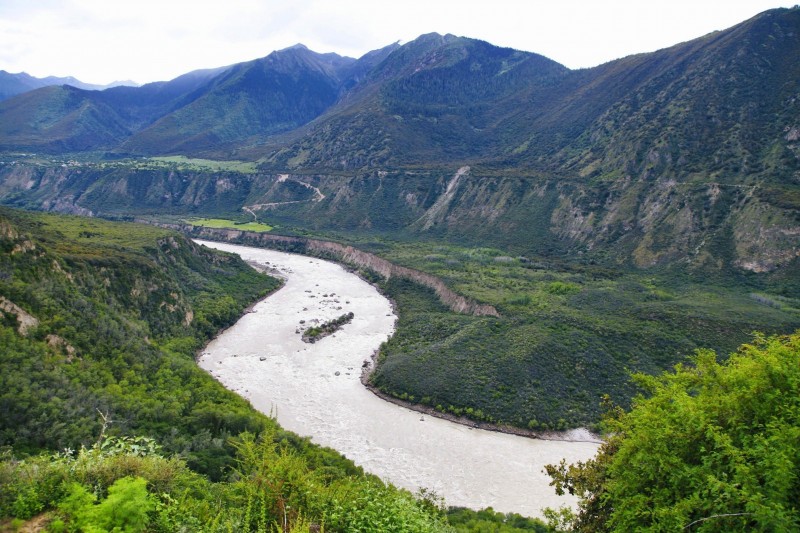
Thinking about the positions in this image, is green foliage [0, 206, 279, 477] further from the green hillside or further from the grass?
the grass

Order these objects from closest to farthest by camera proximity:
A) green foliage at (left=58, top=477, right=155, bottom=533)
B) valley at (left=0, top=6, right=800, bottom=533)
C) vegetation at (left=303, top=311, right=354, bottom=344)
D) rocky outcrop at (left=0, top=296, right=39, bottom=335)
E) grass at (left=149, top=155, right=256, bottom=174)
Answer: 1. green foliage at (left=58, top=477, right=155, bottom=533)
2. valley at (left=0, top=6, right=800, bottom=533)
3. rocky outcrop at (left=0, top=296, right=39, bottom=335)
4. vegetation at (left=303, top=311, right=354, bottom=344)
5. grass at (left=149, top=155, right=256, bottom=174)

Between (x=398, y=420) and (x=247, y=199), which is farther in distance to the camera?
(x=247, y=199)

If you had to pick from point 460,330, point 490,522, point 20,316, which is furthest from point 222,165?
point 490,522

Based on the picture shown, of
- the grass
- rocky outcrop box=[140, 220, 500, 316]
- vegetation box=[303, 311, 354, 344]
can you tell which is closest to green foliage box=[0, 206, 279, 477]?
vegetation box=[303, 311, 354, 344]

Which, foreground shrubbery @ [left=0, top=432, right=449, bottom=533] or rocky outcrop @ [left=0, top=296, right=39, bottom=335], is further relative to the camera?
rocky outcrop @ [left=0, top=296, right=39, bottom=335]

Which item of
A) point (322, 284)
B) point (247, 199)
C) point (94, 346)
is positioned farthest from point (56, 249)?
point (247, 199)

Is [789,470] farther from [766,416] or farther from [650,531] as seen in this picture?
[650,531]
